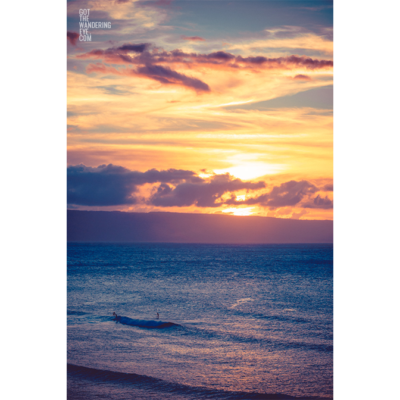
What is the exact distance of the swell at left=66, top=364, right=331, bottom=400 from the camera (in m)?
6.57

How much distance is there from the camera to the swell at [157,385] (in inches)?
259

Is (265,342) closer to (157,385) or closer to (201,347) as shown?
(201,347)

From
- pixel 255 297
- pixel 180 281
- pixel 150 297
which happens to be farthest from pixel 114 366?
pixel 180 281

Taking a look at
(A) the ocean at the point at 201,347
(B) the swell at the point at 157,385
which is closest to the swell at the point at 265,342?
(A) the ocean at the point at 201,347

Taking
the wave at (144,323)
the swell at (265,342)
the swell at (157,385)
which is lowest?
the wave at (144,323)

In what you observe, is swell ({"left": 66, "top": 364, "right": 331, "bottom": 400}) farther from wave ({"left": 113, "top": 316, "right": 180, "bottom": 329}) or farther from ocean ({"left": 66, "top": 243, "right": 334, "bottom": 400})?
wave ({"left": 113, "top": 316, "right": 180, "bottom": 329})

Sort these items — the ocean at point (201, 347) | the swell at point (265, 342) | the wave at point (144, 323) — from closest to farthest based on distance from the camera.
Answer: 1. the ocean at point (201, 347)
2. the swell at point (265, 342)
3. the wave at point (144, 323)

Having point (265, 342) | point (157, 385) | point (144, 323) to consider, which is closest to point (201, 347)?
point (265, 342)

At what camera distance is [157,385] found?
22.7 ft

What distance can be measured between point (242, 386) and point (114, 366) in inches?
122

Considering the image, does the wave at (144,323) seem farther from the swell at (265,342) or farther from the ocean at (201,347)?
the swell at (265,342)

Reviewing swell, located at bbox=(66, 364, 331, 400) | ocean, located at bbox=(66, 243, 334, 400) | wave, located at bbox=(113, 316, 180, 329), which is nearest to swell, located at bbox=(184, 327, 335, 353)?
ocean, located at bbox=(66, 243, 334, 400)
